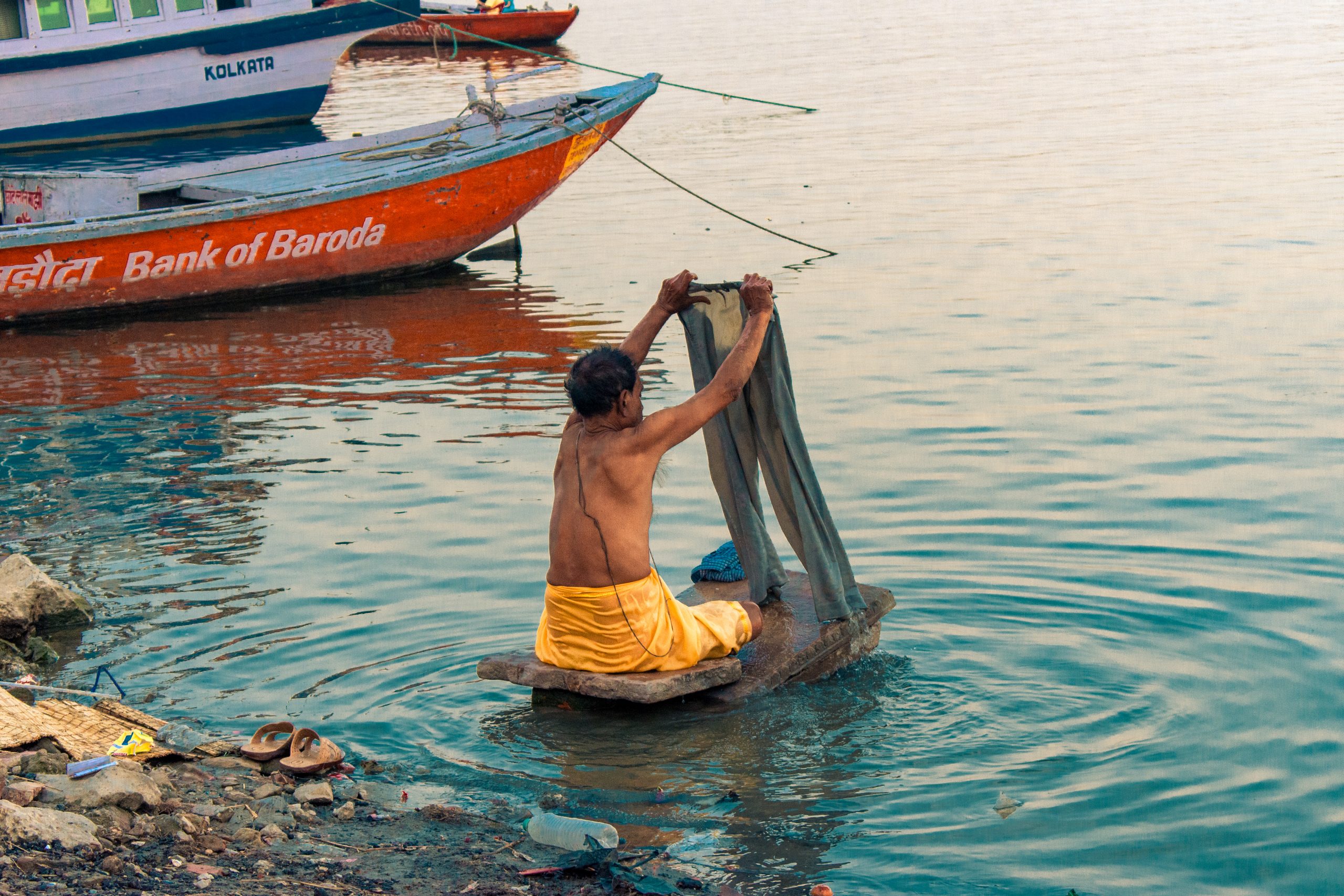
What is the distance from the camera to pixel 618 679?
4.96 m

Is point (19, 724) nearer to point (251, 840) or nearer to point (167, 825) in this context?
point (167, 825)

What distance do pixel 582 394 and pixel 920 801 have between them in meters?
1.76

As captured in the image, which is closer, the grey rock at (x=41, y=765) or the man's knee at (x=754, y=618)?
the grey rock at (x=41, y=765)

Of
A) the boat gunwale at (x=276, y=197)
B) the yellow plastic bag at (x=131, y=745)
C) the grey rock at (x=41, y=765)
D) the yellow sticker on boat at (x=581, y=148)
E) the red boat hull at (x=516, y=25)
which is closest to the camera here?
the grey rock at (x=41, y=765)

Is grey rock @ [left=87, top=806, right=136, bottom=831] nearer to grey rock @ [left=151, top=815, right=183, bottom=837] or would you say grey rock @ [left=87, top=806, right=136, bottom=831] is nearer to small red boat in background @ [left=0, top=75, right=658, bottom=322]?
grey rock @ [left=151, top=815, right=183, bottom=837]

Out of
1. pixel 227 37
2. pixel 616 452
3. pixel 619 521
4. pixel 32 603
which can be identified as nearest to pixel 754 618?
pixel 619 521

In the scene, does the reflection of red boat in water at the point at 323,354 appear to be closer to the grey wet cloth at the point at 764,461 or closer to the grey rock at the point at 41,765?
the grey wet cloth at the point at 764,461

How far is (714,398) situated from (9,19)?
20.7 m

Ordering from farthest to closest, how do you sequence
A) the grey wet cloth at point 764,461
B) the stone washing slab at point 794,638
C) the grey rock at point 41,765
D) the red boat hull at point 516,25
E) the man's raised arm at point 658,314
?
the red boat hull at point 516,25
the grey wet cloth at point 764,461
the man's raised arm at point 658,314
the stone washing slab at point 794,638
the grey rock at point 41,765

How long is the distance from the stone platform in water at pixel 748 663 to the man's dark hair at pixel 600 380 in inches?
37.3

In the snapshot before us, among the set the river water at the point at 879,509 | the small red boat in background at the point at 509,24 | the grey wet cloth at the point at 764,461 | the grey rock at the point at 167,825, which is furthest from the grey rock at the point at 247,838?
the small red boat in background at the point at 509,24

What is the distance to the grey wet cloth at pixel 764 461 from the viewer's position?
5.50 m

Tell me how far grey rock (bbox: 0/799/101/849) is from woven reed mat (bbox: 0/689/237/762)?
0.68 meters

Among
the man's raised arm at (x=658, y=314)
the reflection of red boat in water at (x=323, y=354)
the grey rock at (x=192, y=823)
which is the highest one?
the man's raised arm at (x=658, y=314)
